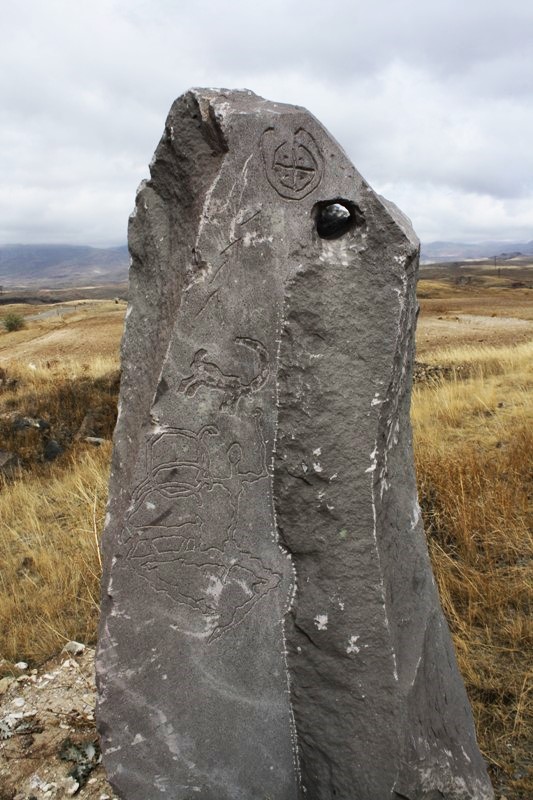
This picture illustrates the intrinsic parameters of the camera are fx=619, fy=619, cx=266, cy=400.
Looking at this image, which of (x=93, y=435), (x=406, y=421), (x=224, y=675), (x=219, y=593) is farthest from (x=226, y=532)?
(x=93, y=435)

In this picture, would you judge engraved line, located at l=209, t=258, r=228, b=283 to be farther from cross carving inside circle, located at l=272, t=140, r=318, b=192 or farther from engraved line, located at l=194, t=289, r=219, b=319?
cross carving inside circle, located at l=272, t=140, r=318, b=192

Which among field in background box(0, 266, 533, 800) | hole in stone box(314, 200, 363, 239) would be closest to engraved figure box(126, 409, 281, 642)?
hole in stone box(314, 200, 363, 239)

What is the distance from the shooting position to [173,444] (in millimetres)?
1795

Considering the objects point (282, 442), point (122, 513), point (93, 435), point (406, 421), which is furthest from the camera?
point (93, 435)

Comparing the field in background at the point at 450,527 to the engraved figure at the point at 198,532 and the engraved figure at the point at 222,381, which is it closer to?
the engraved figure at the point at 198,532

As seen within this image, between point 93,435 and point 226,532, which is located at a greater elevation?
point 226,532

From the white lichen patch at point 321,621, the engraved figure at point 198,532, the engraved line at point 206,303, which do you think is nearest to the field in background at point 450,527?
the white lichen patch at point 321,621

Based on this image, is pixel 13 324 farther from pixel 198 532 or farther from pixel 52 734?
pixel 198 532

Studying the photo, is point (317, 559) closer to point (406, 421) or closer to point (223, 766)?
point (406, 421)

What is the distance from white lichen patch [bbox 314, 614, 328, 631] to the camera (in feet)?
5.83

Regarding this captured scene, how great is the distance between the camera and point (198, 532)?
183 cm

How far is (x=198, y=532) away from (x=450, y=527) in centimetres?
198

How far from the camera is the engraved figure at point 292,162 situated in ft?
5.48

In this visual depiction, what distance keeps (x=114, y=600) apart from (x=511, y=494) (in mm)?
2545
